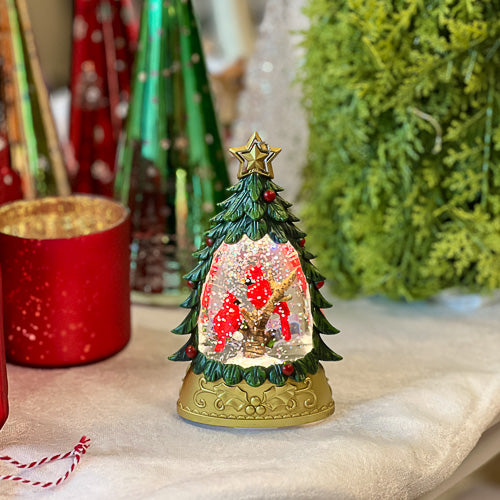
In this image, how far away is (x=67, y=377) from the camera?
60 cm

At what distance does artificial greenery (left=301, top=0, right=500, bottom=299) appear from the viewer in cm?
63

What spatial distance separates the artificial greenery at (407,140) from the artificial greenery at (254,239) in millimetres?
181

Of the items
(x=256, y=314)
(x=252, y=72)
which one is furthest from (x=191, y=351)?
(x=252, y=72)

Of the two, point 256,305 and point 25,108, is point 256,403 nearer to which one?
point 256,305

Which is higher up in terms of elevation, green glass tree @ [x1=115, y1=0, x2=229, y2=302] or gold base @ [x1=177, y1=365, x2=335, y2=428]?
green glass tree @ [x1=115, y1=0, x2=229, y2=302]

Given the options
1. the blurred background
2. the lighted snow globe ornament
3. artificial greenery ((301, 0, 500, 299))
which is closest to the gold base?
the lighted snow globe ornament

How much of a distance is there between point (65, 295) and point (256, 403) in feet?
0.54

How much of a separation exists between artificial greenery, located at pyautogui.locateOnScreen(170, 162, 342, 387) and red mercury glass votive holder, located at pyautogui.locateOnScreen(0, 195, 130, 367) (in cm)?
10

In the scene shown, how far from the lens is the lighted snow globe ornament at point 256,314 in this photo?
1.64 ft

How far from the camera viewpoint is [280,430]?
0.52 meters

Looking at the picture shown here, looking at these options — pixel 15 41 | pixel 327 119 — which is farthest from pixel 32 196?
pixel 327 119

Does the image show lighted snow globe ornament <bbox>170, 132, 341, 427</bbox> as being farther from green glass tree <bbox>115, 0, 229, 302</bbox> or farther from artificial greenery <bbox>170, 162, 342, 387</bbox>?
green glass tree <bbox>115, 0, 229, 302</bbox>

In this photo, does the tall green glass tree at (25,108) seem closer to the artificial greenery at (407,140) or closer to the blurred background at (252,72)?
the blurred background at (252,72)

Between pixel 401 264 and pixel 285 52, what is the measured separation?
0.95 ft
